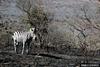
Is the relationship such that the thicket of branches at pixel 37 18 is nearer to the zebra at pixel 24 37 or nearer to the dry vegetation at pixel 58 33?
the dry vegetation at pixel 58 33

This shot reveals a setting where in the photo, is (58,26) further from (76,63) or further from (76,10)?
(76,63)

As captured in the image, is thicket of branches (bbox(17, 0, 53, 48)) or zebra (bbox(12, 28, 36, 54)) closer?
zebra (bbox(12, 28, 36, 54))

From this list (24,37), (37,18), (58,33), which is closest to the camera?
(24,37)

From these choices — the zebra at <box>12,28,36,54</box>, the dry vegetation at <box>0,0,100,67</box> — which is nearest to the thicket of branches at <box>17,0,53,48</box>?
the dry vegetation at <box>0,0,100,67</box>

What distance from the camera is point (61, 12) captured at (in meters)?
15.7

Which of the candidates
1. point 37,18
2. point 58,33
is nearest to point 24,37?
point 37,18

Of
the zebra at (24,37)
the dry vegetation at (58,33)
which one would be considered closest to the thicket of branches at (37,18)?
the dry vegetation at (58,33)

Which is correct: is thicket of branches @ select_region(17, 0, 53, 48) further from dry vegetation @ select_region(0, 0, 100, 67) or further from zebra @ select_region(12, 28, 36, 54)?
zebra @ select_region(12, 28, 36, 54)

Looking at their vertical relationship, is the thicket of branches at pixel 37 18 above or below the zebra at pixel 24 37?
above

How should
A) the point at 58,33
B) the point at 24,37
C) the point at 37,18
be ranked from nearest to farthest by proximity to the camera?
the point at 24,37 < the point at 37,18 < the point at 58,33

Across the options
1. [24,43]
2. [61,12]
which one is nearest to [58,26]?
[61,12]

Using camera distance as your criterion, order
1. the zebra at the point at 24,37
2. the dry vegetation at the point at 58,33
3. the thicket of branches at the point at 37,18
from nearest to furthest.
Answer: the zebra at the point at 24,37 < the dry vegetation at the point at 58,33 < the thicket of branches at the point at 37,18

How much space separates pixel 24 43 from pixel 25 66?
1.87 meters

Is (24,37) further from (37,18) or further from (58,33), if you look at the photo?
(58,33)
